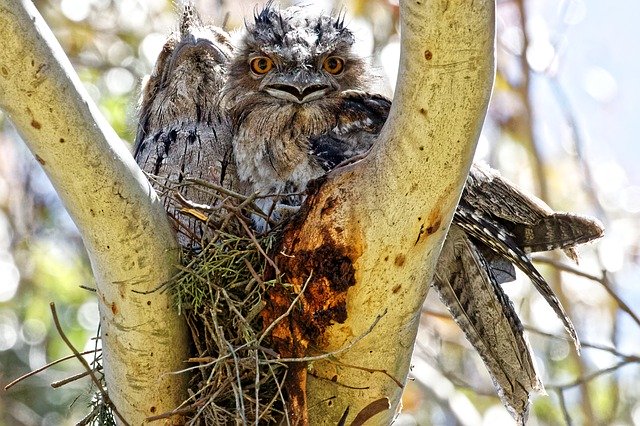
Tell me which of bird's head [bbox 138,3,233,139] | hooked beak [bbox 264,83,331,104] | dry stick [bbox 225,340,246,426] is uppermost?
bird's head [bbox 138,3,233,139]

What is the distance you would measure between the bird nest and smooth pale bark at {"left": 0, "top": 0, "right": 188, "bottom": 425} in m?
0.08

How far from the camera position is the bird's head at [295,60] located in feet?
12.4

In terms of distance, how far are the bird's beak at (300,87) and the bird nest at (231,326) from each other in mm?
782

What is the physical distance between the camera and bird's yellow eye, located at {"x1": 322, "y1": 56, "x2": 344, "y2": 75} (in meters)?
3.89

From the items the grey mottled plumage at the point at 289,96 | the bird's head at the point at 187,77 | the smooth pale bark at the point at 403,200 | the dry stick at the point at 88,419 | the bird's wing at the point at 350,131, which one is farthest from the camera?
the bird's head at the point at 187,77

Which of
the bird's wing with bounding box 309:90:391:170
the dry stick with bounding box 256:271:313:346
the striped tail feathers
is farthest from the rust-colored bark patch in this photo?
the bird's wing with bounding box 309:90:391:170

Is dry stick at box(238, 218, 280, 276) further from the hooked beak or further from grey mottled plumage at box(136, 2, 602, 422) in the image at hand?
the hooked beak

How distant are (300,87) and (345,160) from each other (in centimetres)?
73

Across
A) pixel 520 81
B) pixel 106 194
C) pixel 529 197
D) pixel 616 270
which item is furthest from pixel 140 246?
pixel 520 81

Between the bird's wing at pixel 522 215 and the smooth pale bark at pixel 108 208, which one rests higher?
the bird's wing at pixel 522 215

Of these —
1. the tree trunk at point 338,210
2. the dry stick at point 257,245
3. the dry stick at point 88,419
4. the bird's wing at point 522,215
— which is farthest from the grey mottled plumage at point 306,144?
the dry stick at point 88,419

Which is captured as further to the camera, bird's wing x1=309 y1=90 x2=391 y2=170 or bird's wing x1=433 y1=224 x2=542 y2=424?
bird's wing x1=309 y1=90 x2=391 y2=170

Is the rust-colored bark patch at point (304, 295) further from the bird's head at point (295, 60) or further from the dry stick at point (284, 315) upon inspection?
the bird's head at point (295, 60)

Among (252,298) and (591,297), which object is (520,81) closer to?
(591,297)
